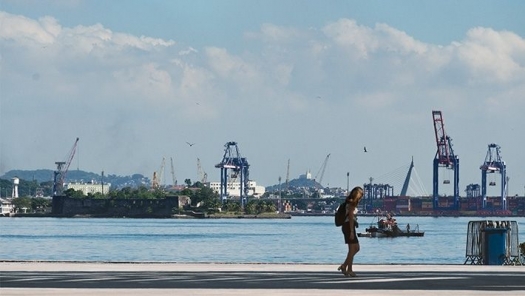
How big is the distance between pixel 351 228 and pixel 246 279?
2.71 meters

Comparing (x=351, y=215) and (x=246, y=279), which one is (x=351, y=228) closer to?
(x=351, y=215)

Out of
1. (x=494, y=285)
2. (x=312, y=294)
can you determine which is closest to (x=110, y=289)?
(x=312, y=294)

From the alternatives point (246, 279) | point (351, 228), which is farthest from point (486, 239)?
point (246, 279)

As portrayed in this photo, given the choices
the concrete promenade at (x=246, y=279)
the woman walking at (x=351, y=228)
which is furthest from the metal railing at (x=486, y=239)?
the woman walking at (x=351, y=228)

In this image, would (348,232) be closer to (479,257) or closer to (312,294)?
(312,294)

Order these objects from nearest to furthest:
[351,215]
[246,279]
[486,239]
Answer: [246,279] < [351,215] < [486,239]

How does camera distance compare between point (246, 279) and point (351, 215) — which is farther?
point (351, 215)

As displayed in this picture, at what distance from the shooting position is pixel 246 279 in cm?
2736

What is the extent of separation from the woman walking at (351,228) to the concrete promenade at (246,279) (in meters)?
0.27

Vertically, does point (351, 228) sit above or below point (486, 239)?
above

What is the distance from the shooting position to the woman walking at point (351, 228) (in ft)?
93.2

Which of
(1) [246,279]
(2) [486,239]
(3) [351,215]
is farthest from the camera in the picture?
(2) [486,239]

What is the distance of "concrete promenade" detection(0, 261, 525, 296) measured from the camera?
2380 centimetres

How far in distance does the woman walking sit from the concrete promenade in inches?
10.8
